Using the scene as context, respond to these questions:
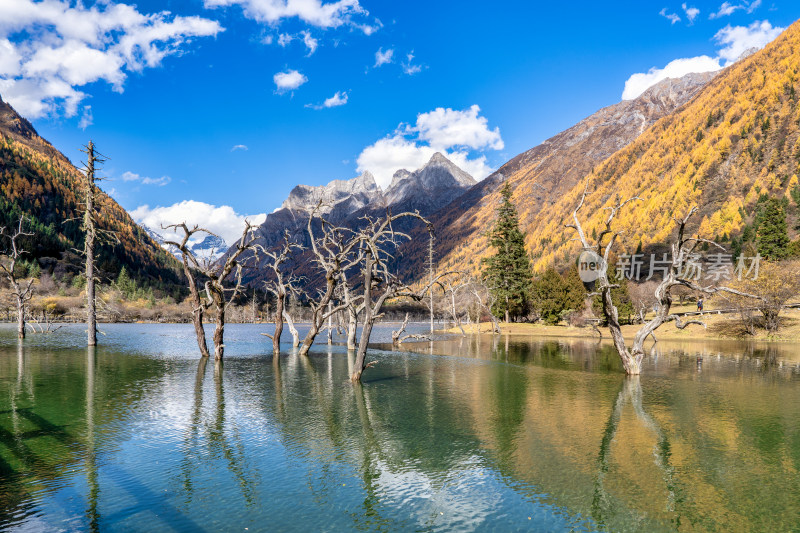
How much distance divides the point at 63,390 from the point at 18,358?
16546mm

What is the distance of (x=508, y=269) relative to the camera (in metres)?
87.6

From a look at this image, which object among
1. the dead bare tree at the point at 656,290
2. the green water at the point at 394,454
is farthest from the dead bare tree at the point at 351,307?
the dead bare tree at the point at 656,290

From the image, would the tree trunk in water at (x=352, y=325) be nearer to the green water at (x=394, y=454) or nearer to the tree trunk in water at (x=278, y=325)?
the tree trunk in water at (x=278, y=325)

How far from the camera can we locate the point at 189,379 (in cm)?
2667

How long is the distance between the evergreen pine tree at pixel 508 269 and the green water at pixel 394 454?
190 feet

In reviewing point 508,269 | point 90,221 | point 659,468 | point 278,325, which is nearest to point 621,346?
point 659,468

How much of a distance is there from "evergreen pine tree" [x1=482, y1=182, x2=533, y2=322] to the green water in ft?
190

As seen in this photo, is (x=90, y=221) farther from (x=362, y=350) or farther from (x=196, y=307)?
(x=362, y=350)

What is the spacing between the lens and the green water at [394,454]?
969 cm

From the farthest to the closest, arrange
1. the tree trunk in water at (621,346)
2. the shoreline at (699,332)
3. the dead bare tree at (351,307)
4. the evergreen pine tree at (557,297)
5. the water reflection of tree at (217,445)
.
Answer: the evergreen pine tree at (557,297)
the shoreline at (699,332)
the dead bare tree at (351,307)
the tree trunk in water at (621,346)
the water reflection of tree at (217,445)

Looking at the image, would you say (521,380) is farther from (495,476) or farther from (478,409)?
(495,476)

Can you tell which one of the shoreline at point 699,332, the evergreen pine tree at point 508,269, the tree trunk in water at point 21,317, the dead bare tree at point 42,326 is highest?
the evergreen pine tree at point 508,269

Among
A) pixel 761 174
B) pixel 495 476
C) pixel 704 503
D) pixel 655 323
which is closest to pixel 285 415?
pixel 495 476

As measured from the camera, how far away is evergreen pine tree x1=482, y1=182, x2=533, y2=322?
85625 mm
